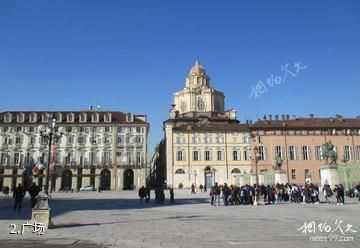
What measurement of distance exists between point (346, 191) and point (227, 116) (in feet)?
176

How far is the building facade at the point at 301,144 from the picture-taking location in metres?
70.4

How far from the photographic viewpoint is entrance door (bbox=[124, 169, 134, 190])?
237 ft

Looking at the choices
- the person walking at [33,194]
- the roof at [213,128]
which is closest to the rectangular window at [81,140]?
the roof at [213,128]

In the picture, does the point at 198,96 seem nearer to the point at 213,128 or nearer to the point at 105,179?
the point at 213,128

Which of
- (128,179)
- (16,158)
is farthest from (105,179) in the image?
(16,158)

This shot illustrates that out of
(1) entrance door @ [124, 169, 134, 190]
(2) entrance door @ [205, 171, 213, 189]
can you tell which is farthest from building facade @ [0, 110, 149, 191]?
(2) entrance door @ [205, 171, 213, 189]

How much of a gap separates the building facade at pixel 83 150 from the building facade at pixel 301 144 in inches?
916

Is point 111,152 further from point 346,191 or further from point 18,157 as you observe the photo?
point 346,191

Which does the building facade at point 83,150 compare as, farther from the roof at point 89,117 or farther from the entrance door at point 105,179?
the roof at point 89,117

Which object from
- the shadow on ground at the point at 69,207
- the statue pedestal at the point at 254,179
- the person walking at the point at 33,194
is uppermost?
the statue pedestal at the point at 254,179

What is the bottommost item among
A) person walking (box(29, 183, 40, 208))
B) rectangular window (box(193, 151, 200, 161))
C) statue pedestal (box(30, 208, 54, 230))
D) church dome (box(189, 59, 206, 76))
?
statue pedestal (box(30, 208, 54, 230))

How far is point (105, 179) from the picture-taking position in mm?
72438

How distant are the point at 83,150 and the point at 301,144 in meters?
42.5

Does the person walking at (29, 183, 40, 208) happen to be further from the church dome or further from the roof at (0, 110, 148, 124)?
the church dome
